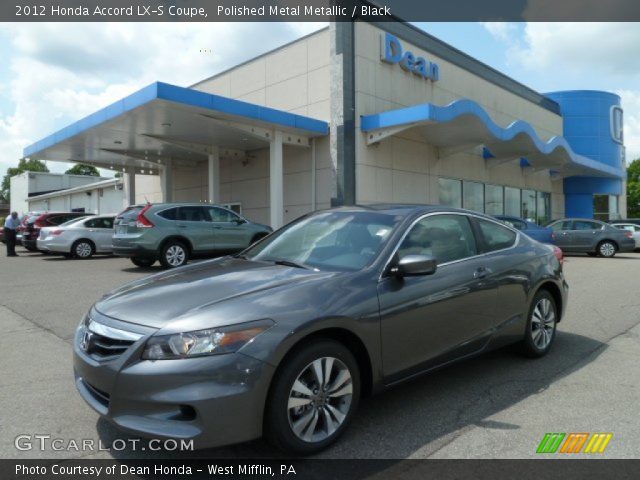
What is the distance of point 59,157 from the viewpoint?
2288 cm

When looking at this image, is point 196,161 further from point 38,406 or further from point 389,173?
point 38,406

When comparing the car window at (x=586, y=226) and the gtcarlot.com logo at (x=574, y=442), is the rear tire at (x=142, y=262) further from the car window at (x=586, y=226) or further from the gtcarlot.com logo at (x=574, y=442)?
the car window at (x=586, y=226)

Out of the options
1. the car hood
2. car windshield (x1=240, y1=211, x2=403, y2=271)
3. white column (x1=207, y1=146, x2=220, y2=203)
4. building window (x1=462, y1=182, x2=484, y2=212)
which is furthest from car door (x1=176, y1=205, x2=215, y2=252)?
building window (x1=462, y1=182, x2=484, y2=212)

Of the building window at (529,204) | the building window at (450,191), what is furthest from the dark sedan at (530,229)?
the building window at (529,204)

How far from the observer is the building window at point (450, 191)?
21.7m

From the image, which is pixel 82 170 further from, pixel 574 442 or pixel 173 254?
pixel 574 442

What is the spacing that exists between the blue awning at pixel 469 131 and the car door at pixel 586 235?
13.9 ft

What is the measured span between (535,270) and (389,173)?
13989 mm

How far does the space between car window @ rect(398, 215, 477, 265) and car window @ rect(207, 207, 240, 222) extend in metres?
9.45

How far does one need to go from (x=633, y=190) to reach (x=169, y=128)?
70.1m

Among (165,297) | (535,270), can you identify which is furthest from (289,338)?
(535,270)

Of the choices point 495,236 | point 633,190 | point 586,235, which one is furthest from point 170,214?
point 633,190

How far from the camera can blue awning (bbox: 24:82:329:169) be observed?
1395 cm

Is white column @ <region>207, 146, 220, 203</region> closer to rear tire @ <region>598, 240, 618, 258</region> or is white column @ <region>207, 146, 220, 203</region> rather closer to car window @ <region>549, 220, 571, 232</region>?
car window @ <region>549, 220, 571, 232</region>
